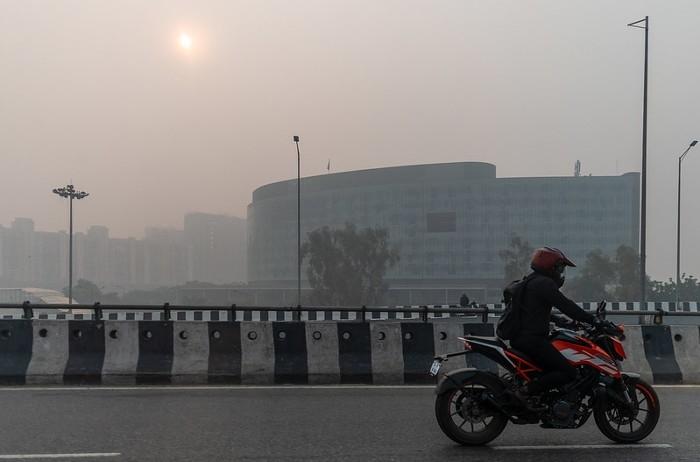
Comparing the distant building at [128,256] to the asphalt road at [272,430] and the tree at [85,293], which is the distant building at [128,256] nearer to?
the tree at [85,293]

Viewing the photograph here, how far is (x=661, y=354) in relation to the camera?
9617 millimetres

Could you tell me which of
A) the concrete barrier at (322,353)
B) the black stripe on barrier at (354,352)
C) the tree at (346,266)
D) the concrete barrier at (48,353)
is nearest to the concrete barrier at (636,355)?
the black stripe on barrier at (354,352)

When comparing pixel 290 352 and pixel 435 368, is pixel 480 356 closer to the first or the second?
pixel 290 352

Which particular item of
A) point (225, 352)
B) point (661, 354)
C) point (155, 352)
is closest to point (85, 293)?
point (155, 352)

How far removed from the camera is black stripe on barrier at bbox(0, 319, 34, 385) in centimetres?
884

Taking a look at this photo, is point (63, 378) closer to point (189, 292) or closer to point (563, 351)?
point (563, 351)

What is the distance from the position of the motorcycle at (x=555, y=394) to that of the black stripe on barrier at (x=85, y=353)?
6.08m

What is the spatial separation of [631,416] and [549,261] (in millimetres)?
1674

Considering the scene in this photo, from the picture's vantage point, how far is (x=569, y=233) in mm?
116250

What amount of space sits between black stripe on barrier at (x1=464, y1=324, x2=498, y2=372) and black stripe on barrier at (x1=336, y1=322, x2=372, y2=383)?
5.39 feet

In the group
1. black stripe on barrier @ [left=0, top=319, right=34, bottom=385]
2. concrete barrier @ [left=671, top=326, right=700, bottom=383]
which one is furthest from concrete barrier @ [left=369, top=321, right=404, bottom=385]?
black stripe on barrier @ [left=0, top=319, right=34, bottom=385]

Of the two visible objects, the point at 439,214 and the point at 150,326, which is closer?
the point at 150,326

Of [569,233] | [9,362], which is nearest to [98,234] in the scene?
[569,233]

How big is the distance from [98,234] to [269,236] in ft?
128
